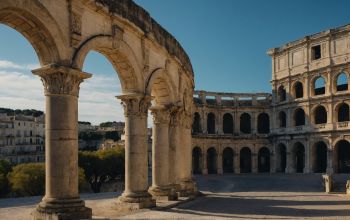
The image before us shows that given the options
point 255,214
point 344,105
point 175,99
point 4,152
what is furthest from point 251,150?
point 4,152

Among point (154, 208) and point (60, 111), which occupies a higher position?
point (60, 111)

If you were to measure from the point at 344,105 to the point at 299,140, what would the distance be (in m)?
5.64

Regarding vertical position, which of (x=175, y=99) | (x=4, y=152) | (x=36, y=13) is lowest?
(x=4, y=152)

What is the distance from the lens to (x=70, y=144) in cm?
1038

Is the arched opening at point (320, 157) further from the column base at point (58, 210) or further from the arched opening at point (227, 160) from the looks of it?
the column base at point (58, 210)

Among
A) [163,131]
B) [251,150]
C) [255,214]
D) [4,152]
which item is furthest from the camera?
[4,152]

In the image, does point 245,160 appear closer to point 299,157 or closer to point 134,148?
point 299,157

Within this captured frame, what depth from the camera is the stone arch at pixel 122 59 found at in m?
11.9

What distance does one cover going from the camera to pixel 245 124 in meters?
50.6

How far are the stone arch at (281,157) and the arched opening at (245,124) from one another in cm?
496

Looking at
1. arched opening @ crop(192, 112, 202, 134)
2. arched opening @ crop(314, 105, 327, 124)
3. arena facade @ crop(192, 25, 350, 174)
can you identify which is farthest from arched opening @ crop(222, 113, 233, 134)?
arched opening @ crop(314, 105, 327, 124)

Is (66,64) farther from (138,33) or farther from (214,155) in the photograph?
(214,155)

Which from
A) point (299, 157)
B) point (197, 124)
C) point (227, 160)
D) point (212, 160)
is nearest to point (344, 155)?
point (299, 157)

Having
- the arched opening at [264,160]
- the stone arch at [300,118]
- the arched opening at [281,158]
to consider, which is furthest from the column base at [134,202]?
the arched opening at [264,160]
